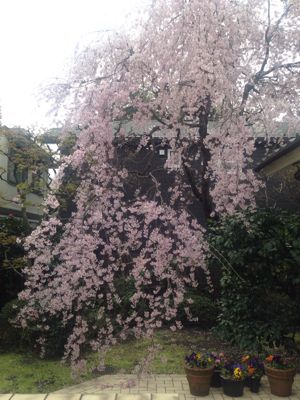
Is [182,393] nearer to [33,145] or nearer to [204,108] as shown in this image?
[204,108]

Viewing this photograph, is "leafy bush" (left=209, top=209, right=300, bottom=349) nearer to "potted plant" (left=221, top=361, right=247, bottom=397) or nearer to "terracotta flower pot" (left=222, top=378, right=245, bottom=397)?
"potted plant" (left=221, top=361, right=247, bottom=397)

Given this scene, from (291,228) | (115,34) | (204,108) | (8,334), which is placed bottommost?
(8,334)

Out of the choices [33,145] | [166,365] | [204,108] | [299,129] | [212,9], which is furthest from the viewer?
[33,145]

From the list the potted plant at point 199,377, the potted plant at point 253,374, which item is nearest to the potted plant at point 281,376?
the potted plant at point 253,374

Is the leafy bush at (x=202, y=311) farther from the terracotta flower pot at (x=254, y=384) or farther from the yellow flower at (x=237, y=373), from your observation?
the yellow flower at (x=237, y=373)

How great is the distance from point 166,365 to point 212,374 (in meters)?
1.26

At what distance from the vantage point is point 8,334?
7.17 metres

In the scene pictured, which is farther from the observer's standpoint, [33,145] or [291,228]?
[33,145]

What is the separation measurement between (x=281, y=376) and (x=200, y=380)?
963 mm

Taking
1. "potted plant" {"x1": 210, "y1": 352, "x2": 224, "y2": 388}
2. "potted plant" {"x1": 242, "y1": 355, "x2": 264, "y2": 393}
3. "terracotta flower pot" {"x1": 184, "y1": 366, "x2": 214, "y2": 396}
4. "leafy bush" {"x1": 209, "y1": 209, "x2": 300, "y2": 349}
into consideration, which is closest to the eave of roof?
"leafy bush" {"x1": 209, "y1": 209, "x2": 300, "y2": 349}

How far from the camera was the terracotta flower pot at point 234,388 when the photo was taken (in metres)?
5.14

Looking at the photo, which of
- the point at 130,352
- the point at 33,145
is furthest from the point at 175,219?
the point at 33,145

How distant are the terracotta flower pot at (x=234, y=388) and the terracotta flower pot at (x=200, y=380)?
0.71 ft

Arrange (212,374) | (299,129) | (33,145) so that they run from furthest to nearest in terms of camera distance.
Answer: (33,145), (299,129), (212,374)
